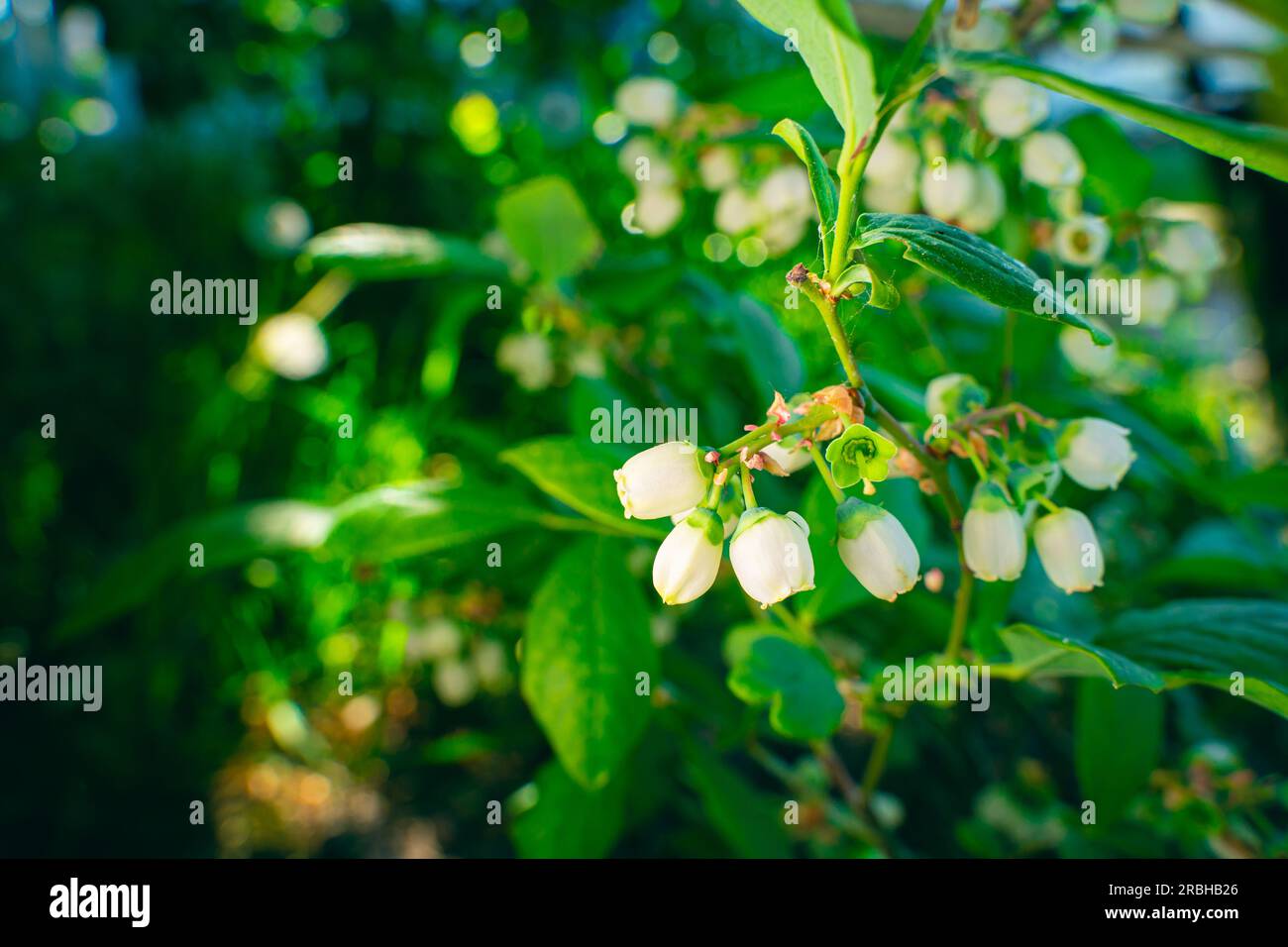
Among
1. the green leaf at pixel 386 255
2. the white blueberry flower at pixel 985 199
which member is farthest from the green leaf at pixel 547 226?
the white blueberry flower at pixel 985 199

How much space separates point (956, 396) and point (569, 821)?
1.50 ft

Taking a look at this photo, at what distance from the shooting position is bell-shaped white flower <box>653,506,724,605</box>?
45 cm

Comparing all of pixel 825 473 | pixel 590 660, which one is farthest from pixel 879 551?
pixel 590 660

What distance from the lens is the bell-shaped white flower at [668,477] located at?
0.46 metres

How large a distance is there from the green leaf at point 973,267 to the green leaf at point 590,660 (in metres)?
0.34

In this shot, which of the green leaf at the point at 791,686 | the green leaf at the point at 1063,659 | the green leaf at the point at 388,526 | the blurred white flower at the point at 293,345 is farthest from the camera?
the blurred white flower at the point at 293,345

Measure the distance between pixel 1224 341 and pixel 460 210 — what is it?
209 cm

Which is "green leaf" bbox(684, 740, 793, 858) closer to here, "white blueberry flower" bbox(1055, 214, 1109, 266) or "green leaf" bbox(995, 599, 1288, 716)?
"green leaf" bbox(995, 599, 1288, 716)

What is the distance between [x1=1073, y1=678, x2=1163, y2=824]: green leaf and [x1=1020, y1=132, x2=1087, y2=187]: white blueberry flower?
362 mm

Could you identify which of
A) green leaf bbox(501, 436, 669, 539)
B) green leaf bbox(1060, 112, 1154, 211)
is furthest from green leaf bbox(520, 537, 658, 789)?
green leaf bbox(1060, 112, 1154, 211)

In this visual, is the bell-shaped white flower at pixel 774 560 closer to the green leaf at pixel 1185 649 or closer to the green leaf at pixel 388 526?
the green leaf at pixel 1185 649
